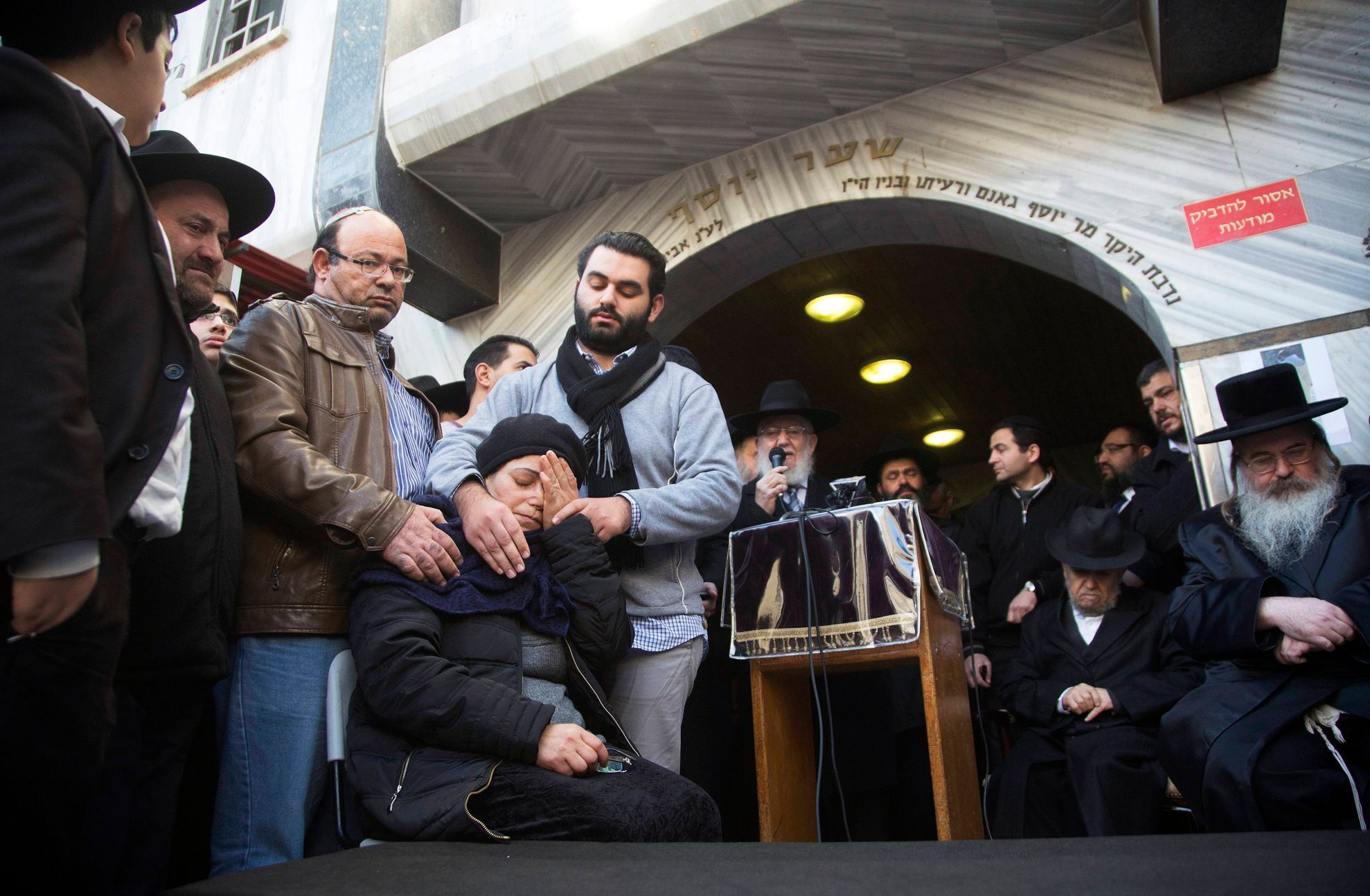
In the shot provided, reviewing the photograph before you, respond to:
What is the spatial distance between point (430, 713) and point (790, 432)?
305cm

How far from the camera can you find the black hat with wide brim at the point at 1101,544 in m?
4.32

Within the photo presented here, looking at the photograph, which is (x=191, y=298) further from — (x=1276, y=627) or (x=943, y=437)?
(x=943, y=437)

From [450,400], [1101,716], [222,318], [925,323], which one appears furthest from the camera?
[925,323]

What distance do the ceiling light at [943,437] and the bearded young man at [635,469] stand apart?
7.47 meters

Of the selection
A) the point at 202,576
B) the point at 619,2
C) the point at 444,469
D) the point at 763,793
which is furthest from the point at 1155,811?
the point at 619,2

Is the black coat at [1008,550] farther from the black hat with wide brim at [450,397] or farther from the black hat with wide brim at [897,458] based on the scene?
the black hat with wide brim at [450,397]

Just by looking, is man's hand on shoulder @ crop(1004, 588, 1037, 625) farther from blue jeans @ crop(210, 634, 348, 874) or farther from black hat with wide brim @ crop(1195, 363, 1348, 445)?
blue jeans @ crop(210, 634, 348, 874)

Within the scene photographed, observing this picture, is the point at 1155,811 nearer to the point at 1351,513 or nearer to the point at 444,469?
the point at 1351,513

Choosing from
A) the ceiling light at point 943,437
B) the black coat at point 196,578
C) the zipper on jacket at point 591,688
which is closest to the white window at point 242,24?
the black coat at point 196,578

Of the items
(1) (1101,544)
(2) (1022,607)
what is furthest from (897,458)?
(1) (1101,544)

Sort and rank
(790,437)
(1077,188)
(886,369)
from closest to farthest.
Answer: (1077,188), (790,437), (886,369)

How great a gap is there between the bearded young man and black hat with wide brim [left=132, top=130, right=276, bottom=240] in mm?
837

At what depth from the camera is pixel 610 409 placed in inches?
119

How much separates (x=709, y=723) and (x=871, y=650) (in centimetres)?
85
